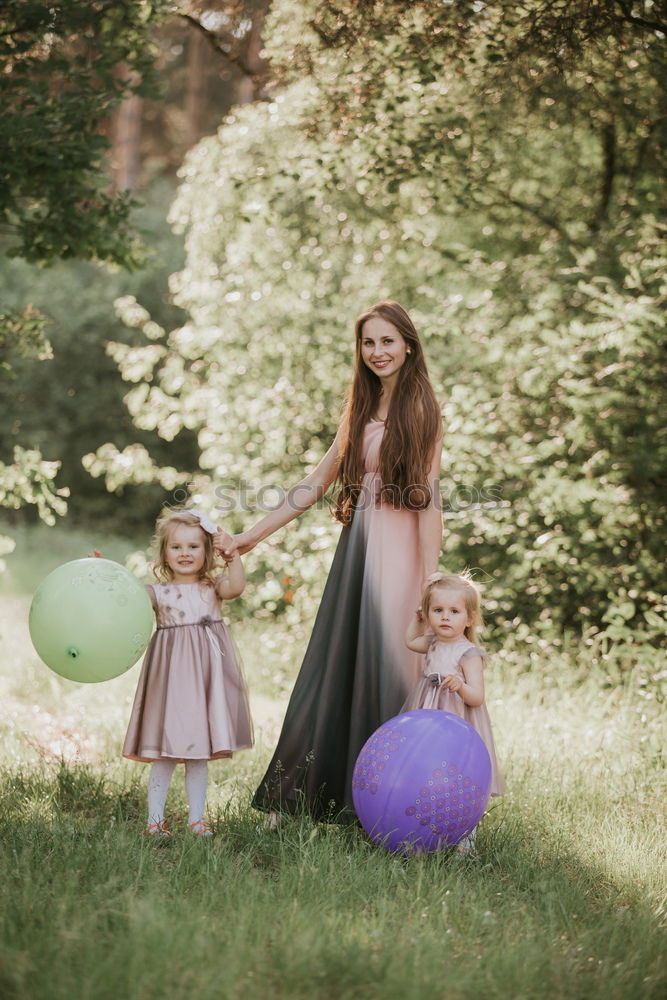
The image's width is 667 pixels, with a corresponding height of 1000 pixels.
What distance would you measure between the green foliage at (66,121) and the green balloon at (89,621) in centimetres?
221

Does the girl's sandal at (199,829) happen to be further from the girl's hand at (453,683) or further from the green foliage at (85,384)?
the green foliage at (85,384)

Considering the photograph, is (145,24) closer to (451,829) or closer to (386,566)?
(386,566)

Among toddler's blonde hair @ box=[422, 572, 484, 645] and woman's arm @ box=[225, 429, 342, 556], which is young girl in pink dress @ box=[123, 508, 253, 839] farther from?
toddler's blonde hair @ box=[422, 572, 484, 645]

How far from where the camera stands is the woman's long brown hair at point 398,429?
12.8 feet

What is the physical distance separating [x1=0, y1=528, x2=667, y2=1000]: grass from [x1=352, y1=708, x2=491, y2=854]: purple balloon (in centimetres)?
10

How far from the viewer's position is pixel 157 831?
365cm

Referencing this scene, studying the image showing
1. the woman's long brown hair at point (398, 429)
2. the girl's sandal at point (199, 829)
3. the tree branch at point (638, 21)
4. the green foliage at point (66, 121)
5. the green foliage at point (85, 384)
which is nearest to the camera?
the girl's sandal at point (199, 829)

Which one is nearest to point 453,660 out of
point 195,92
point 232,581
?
point 232,581

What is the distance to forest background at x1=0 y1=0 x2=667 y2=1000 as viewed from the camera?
2852 millimetres

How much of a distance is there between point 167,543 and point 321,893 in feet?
4.64

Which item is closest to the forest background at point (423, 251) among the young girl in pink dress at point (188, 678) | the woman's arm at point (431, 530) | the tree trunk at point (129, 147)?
the young girl in pink dress at point (188, 678)

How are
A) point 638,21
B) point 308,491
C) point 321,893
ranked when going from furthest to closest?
1. point 638,21
2. point 308,491
3. point 321,893

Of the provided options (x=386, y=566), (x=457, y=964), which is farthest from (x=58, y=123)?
(x=457, y=964)

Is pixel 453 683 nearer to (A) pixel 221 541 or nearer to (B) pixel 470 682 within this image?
(B) pixel 470 682
